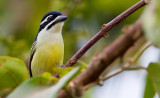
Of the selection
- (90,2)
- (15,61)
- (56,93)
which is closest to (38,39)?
(90,2)

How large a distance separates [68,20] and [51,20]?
232mm

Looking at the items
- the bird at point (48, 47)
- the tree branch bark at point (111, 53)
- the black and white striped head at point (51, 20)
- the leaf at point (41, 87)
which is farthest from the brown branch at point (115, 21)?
the bird at point (48, 47)

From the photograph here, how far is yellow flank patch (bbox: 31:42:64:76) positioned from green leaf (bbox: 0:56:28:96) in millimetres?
1962

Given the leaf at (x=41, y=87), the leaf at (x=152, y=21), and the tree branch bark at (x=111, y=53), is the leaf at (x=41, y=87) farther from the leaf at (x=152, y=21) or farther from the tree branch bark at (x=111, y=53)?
the leaf at (x=152, y=21)

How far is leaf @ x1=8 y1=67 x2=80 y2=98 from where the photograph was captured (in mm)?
923

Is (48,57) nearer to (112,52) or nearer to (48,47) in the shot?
(48,47)

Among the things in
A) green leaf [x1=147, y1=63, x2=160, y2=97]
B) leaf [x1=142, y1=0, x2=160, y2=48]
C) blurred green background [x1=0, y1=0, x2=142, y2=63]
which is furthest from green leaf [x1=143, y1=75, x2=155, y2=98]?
blurred green background [x1=0, y1=0, x2=142, y2=63]

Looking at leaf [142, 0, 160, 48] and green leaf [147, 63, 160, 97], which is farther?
green leaf [147, 63, 160, 97]

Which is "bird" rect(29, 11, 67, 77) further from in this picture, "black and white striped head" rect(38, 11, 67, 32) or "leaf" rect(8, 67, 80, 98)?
"leaf" rect(8, 67, 80, 98)

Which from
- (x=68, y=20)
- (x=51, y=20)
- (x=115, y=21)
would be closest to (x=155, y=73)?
(x=115, y=21)

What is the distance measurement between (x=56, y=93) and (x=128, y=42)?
0.28 meters

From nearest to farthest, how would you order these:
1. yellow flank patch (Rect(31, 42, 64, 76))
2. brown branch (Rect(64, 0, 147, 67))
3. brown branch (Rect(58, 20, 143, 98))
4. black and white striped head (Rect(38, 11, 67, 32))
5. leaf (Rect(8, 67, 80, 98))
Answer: brown branch (Rect(58, 20, 143, 98)) → leaf (Rect(8, 67, 80, 98)) → brown branch (Rect(64, 0, 147, 67)) → black and white striped head (Rect(38, 11, 67, 32)) → yellow flank patch (Rect(31, 42, 64, 76))

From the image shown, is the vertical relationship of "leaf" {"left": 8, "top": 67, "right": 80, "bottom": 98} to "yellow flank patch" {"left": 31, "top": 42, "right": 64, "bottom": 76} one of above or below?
below

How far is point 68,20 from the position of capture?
3660 millimetres
